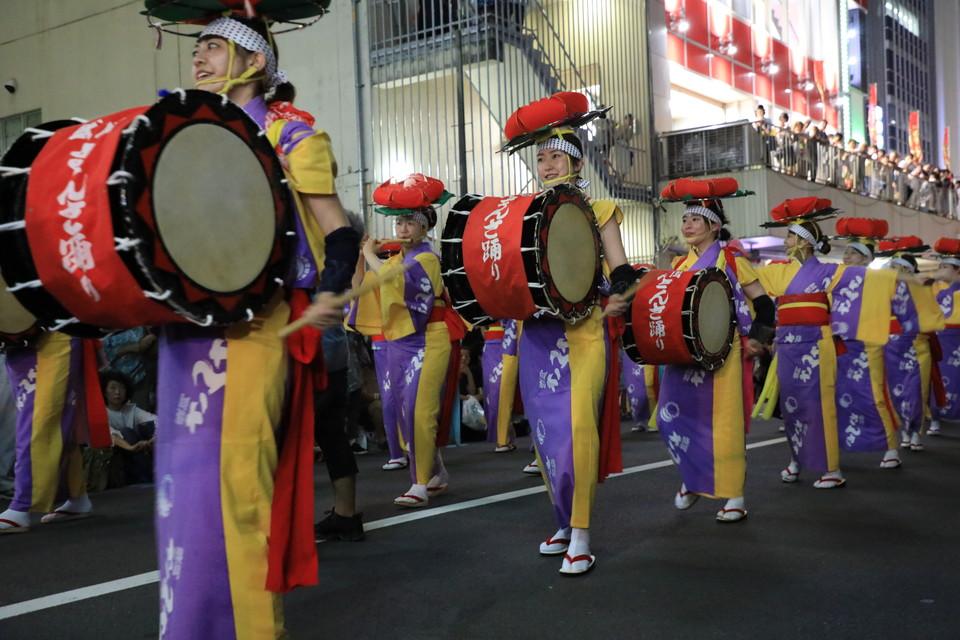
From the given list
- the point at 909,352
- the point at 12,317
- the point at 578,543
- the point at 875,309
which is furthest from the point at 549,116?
the point at 909,352

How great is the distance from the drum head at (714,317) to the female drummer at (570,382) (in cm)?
90

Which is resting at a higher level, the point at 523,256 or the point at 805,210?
the point at 805,210

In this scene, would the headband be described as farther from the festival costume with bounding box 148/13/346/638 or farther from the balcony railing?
the festival costume with bounding box 148/13/346/638

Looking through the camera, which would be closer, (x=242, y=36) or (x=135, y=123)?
(x=135, y=123)

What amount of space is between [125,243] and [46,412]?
3450 millimetres

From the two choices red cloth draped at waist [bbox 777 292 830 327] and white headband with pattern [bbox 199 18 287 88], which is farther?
red cloth draped at waist [bbox 777 292 830 327]

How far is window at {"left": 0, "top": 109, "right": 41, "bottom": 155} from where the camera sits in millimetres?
15219

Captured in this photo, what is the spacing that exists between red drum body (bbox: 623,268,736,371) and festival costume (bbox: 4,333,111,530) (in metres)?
2.85

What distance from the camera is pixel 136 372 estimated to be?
750 centimetres

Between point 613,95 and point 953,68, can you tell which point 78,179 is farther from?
point 953,68

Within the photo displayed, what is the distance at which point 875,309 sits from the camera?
23.1 feet

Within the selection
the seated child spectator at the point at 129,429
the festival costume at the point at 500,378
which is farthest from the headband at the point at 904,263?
the seated child spectator at the point at 129,429

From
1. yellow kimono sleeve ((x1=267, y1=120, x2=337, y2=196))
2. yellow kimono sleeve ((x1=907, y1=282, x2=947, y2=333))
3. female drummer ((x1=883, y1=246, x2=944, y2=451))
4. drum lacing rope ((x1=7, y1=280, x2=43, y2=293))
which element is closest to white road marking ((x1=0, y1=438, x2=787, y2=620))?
drum lacing rope ((x1=7, y1=280, x2=43, y2=293))

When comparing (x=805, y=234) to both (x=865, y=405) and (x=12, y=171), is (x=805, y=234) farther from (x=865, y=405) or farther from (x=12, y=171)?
(x=12, y=171)
